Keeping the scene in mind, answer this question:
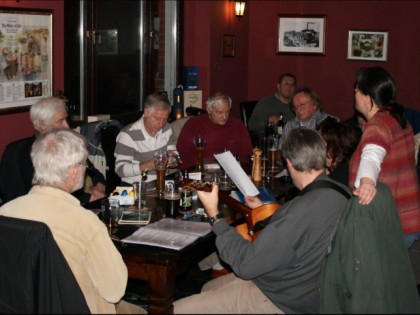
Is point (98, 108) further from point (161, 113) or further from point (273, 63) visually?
point (273, 63)

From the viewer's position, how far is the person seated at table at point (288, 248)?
2639 millimetres

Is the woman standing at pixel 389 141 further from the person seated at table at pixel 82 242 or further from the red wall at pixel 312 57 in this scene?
the red wall at pixel 312 57

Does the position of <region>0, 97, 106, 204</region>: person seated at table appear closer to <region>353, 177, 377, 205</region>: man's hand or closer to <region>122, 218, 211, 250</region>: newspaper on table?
<region>122, 218, 211, 250</region>: newspaper on table

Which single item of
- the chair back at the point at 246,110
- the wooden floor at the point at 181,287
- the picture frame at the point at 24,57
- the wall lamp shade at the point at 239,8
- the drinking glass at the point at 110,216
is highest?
the wall lamp shade at the point at 239,8

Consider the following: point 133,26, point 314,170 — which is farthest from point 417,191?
point 133,26

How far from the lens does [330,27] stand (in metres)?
8.63

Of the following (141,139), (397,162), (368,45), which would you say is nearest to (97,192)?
(141,139)

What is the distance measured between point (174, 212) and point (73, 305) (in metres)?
1.17

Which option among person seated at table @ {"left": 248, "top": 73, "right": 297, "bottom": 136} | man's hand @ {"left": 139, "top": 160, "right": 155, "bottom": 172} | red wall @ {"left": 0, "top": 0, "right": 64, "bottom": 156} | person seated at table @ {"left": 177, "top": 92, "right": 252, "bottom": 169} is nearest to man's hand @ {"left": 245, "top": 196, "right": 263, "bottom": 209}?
man's hand @ {"left": 139, "top": 160, "right": 155, "bottom": 172}

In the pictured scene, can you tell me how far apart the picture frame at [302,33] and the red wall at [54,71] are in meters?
4.00

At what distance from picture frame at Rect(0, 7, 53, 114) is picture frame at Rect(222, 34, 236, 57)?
3.09m

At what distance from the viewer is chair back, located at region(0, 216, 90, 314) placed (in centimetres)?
245

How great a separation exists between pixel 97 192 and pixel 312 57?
17.0 ft

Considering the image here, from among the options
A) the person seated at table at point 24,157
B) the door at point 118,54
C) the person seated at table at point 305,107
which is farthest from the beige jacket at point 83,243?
the person seated at table at point 305,107
